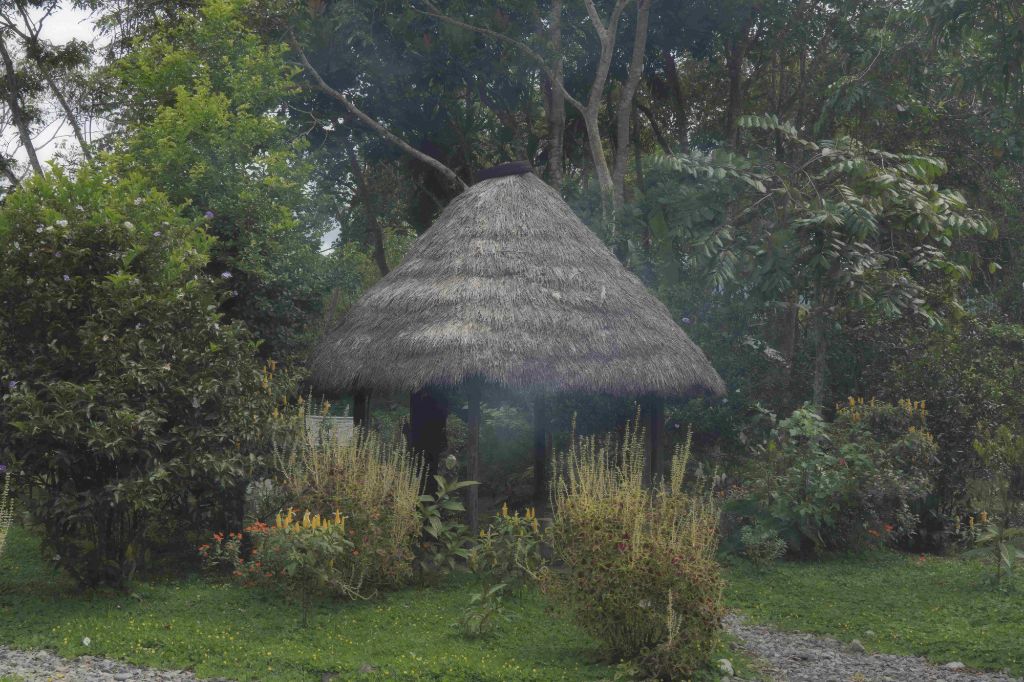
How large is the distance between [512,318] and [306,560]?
3142 mm

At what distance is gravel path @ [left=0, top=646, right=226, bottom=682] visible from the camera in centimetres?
593

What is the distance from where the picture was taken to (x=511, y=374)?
29.2ft

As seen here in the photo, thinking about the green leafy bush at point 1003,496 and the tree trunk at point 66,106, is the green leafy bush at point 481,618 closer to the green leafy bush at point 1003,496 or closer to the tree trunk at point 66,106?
the green leafy bush at point 1003,496

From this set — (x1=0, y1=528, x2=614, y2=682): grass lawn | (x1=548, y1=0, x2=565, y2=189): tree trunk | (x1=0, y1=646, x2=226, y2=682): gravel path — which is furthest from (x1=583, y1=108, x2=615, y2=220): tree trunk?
(x1=0, y1=646, x2=226, y2=682): gravel path

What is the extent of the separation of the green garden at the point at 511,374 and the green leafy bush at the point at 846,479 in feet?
0.13

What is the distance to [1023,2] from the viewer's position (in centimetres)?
876

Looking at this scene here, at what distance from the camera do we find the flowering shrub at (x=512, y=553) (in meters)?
8.15

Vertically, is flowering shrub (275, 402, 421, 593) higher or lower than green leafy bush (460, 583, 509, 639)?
higher

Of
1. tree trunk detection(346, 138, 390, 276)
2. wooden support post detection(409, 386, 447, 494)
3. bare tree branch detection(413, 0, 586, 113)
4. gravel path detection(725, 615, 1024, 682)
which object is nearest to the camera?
gravel path detection(725, 615, 1024, 682)

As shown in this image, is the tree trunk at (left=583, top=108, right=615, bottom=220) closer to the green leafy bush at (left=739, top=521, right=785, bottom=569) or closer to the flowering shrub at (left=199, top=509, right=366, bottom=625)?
the green leafy bush at (left=739, top=521, right=785, bottom=569)

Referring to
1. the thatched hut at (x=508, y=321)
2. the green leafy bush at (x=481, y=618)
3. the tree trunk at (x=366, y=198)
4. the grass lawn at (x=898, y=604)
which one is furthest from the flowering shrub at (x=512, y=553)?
the tree trunk at (x=366, y=198)

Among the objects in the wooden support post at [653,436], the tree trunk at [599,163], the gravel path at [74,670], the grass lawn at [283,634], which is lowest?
the gravel path at [74,670]

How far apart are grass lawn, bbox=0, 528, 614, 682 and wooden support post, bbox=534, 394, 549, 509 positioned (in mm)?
4741

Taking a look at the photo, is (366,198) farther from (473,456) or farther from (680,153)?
(473,456)
